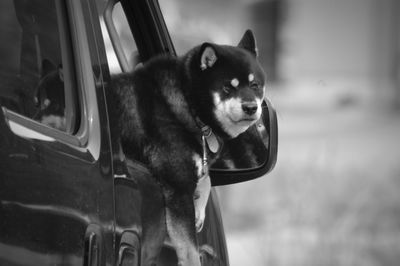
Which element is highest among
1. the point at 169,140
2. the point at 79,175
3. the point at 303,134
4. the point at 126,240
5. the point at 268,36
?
the point at 268,36

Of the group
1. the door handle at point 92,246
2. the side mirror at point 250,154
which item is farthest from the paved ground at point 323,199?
the door handle at point 92,246

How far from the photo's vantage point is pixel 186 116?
101 inches

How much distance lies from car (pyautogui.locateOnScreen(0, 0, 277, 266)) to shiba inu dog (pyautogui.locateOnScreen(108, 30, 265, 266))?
0.05 m

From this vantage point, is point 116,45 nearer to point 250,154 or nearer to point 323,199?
point 250,154

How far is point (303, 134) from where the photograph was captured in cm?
997

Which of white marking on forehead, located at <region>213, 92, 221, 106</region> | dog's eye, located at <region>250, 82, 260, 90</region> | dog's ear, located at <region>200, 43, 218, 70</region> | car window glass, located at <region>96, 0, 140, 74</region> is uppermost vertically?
car window glass, located at <region>96, 0, 140, 74</region>

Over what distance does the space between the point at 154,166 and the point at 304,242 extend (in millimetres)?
6540

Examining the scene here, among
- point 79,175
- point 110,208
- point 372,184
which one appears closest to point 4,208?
point 79,175

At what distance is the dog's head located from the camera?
261 cm

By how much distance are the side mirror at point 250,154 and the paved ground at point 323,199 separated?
560 centimetres

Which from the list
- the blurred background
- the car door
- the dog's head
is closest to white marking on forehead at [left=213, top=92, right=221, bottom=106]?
the dog's head

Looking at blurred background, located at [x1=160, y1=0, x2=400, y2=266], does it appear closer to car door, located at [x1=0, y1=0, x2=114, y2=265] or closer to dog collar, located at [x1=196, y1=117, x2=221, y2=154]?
dog collar, located at [x1=196, y1=117, x2=221, y2=154]

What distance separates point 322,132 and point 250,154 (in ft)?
24.4

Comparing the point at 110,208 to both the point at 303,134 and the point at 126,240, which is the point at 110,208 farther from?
the point at 303,134
